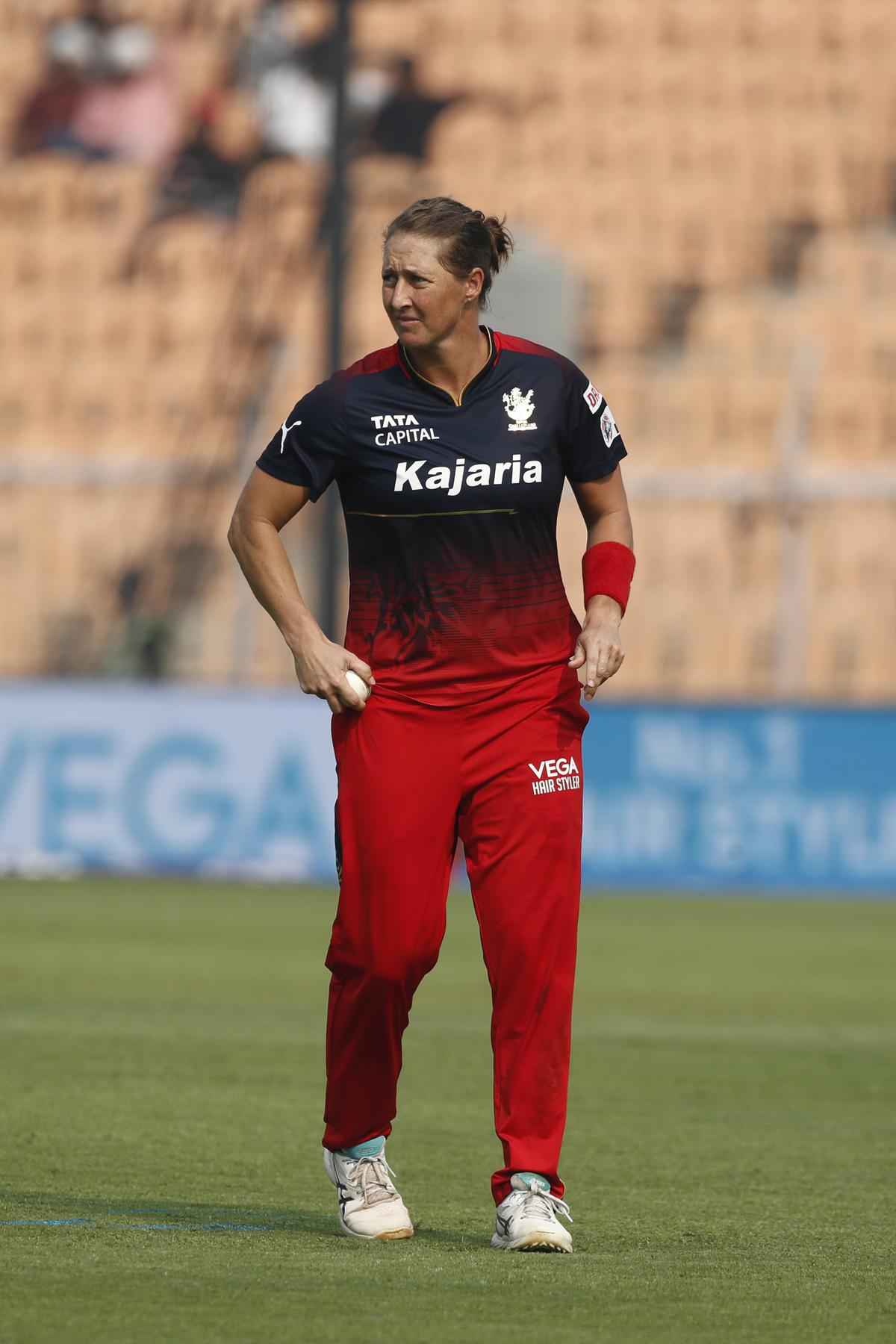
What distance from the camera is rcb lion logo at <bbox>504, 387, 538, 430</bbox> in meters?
4.95

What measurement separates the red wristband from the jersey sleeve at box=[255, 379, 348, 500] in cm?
56

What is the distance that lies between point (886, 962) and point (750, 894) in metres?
3.66

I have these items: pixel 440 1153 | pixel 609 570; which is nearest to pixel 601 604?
pixel 609 570

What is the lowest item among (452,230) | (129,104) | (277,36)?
(452,230)

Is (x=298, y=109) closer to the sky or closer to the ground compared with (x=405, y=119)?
closer to the sky

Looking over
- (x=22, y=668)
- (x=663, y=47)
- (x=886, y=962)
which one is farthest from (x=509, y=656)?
(x=663, y=47)

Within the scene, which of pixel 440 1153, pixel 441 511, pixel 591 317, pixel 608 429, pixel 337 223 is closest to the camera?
pixel 441 511

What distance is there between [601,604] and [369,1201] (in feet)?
4.20

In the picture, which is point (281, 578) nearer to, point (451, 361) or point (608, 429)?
point (451, 361)

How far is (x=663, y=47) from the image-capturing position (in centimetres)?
2516

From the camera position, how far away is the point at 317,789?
16125 millimetres

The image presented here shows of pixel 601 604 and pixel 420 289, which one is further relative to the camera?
pixel 601 604

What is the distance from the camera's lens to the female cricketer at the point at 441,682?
4.87m

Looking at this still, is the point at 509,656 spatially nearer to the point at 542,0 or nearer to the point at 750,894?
the point at 750,894
